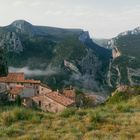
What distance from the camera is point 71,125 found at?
12922 mm

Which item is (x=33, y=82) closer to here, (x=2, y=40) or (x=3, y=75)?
(x=3, y=75)

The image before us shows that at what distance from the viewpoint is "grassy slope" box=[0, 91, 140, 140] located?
37.2 feet

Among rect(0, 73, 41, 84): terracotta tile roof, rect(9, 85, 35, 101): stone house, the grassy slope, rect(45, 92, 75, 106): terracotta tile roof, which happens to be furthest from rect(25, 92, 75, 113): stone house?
the grassy slope

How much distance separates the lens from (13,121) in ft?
45.5

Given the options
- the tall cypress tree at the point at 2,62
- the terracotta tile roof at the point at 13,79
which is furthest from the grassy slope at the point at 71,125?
the terracotta tile roof at the point at 13,79

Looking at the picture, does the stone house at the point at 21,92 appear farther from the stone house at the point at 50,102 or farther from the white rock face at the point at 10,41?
the white rock face at the point at 10,41

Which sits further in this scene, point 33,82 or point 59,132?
point 33,82

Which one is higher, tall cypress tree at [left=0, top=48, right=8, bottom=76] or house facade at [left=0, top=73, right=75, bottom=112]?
tall cypress tree at [left=0, top=48, right=8, bottom=76]

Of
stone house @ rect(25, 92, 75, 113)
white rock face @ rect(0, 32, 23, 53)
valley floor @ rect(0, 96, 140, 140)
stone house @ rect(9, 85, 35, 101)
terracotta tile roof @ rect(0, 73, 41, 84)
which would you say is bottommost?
stone house @ rect(25, 92, 75, 113)

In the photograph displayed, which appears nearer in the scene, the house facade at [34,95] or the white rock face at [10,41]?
the house facade at [34,95]

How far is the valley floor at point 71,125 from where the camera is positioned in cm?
1129

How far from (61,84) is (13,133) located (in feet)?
544

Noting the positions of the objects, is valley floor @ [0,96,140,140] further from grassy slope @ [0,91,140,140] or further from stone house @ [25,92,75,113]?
stone house @ [25,92,75,113]

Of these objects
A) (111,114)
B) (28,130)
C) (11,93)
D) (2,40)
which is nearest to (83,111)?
(111,114)
